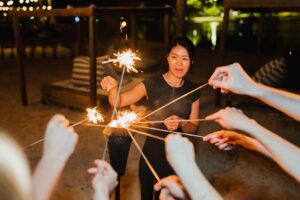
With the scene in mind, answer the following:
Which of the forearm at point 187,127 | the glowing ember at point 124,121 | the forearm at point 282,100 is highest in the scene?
the forearm at point 282,100

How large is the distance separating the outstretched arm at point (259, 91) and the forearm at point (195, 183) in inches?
28.4

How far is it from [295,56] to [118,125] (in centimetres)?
913

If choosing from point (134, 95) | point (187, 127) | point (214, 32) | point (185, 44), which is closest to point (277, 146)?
point (187, 127)

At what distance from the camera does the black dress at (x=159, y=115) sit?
11.4 ft

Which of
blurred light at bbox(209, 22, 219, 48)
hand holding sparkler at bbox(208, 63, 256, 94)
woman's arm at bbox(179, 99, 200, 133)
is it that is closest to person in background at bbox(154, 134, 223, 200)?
hand holding sparkler at bbox(208, 63, 256, 94)

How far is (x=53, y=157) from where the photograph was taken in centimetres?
153

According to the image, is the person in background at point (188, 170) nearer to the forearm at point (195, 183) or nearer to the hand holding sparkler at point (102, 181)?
the forearm at point (195, 183)

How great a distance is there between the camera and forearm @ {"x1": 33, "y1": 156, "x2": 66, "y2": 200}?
58.0 inches

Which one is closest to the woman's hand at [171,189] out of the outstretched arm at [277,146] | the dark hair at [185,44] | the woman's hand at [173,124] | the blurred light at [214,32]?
the outstretched arm at [277,146]

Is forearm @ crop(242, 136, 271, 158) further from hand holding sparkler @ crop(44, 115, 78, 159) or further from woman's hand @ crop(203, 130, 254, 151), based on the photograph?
hand holding sparkler @ crop(44, 115, 78, 159)

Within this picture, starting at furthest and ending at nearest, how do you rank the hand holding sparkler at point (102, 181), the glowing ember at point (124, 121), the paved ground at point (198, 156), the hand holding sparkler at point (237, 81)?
the paved ground at point (198, 156), the glowing ember at point (124, 121), the hand holding sparkler at point (237, 81), the hand holding sparkler at point (102, 181)

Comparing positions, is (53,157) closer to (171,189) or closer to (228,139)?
(171,189)

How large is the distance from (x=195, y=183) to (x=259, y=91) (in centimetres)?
78

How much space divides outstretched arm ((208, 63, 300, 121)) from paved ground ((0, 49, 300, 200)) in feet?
9.48
